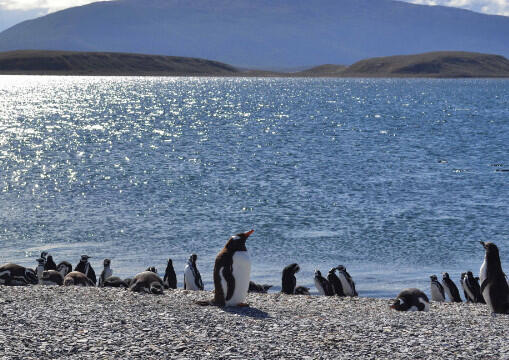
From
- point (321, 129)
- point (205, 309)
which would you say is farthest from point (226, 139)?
point (205, 309)

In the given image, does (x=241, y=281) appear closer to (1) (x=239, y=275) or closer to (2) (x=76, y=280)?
(1) (x=239, y=275)

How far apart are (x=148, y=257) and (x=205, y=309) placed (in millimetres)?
11343

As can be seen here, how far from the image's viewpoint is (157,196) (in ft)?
125

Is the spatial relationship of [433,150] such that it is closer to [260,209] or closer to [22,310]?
[260,209]

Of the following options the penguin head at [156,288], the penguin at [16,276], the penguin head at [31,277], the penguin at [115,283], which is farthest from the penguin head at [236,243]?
the penguin head at [31,277]

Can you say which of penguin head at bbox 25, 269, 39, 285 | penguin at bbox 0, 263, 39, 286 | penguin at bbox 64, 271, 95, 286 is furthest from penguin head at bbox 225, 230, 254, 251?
penguin head at bbox 25, 269, 39, 285

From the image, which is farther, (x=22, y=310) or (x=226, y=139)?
(x=226, y=139)

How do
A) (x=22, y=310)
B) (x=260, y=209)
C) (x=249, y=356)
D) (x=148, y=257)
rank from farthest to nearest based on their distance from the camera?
(x=260, y=209), (x=148, y=257), (x=22, y=310), (x=249, y=356)

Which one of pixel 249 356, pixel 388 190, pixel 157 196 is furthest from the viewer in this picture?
pixel 388 190

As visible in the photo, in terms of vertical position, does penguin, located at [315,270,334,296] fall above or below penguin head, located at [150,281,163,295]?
below

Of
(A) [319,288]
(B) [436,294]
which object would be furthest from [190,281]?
(B) [436,294]

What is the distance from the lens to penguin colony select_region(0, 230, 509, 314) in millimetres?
14992

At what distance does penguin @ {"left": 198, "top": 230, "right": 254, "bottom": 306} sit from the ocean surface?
698 cm

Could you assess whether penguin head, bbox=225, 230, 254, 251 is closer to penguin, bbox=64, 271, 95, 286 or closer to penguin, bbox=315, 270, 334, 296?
penguin, bbox=64, 271, 95, 286
